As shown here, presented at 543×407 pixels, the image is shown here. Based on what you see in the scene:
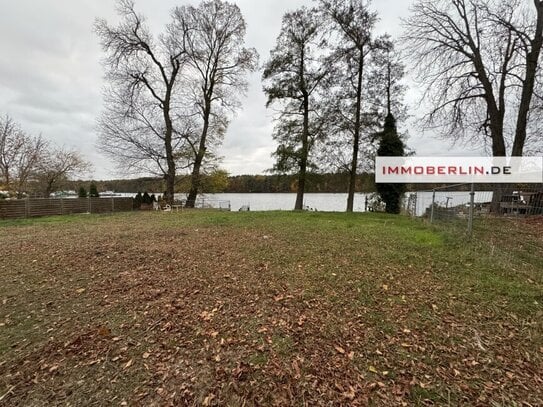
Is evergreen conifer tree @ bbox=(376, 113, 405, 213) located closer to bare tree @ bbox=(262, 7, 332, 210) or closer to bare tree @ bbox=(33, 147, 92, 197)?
bare tree @ bbox=(262, 7, 332, 210)

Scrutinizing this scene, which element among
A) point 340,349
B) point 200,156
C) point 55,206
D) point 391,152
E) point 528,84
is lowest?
point 340,349

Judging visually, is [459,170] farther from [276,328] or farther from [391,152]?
[276,328]

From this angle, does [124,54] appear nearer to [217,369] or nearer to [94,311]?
[94,311]

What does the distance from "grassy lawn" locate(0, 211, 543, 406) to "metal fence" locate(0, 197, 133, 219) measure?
11535 millimetres

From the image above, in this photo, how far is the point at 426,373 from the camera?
6.72 ft

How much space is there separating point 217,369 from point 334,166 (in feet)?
44.8

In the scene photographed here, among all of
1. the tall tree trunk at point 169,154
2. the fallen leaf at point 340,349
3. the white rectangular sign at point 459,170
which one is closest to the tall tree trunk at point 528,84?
the white rectangular sign at point 459,170

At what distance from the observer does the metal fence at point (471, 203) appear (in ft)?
18.7

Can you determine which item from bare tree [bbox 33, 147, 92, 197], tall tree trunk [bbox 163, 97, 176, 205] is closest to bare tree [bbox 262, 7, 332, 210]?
tall tree trunk [bbox 163, 97, 176, 205]

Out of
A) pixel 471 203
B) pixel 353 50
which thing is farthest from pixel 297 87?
pixel 471 203

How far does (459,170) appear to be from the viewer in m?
12.1

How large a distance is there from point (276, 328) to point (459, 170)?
13027 millimetres

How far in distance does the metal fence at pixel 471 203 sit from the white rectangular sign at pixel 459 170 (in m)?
0.73

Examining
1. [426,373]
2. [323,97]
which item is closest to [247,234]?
[426,373]
